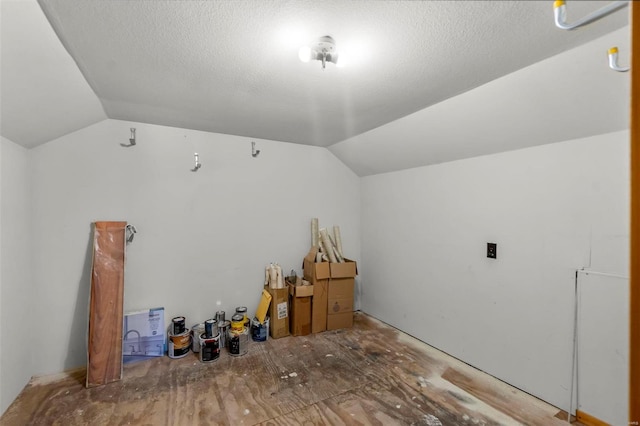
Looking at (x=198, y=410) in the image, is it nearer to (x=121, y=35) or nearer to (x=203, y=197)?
(x=203, y=197)

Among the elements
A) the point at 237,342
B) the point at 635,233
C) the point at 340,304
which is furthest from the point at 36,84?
the point at 340,304

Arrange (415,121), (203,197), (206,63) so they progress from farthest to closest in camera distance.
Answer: (203,197) → (415,121) → (206,63)

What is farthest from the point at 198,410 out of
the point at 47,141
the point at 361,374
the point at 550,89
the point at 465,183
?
the point at 550,89

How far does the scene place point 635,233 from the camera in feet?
2.46

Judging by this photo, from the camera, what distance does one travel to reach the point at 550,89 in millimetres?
1650

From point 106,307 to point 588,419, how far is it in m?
3.41

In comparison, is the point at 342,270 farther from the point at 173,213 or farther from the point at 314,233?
the point at 173,213

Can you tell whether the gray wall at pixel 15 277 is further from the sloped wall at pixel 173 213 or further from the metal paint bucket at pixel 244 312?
the metal paint bucket at pixel 244 312

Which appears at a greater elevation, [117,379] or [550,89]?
[550,89]

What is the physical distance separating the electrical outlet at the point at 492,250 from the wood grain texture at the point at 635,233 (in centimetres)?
160

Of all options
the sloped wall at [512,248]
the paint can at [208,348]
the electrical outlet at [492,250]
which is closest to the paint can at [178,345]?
the paint can at [208,348]

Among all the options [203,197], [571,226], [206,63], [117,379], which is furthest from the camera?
[203,197]

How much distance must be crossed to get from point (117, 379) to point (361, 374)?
191cm

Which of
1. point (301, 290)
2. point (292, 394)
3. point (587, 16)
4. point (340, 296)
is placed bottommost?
point (292, 394)
